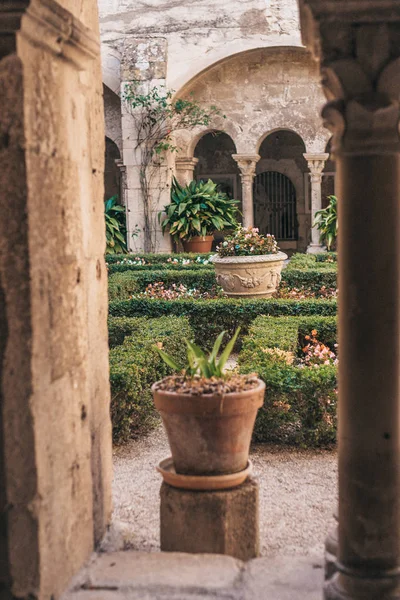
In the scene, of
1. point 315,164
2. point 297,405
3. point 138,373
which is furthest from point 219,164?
point 297,405

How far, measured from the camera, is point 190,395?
3.00m

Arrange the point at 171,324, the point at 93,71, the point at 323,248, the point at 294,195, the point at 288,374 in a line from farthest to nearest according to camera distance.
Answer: the point at 294,195, the point at 323,248, the point at 171,324, the point at 288,374, the point at 93,71

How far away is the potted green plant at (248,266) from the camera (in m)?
8.60

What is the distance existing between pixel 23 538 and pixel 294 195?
55.7 ft


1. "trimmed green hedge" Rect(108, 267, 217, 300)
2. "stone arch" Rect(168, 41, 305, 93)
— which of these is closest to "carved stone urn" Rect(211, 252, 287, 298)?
"trimmed green hedge" Rect(108, 267, 217, 300)

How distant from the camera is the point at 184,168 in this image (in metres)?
15.8

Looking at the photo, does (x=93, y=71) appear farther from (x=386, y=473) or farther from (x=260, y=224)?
(x=260, y=224)

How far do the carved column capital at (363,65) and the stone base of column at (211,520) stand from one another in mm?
1458

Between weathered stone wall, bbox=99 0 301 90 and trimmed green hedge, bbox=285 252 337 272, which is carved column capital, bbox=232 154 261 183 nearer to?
weathered stone wall, bbox=99 0 301 90

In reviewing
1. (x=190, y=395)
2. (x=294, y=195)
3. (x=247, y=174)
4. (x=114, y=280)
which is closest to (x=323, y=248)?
(x=247, y=174)

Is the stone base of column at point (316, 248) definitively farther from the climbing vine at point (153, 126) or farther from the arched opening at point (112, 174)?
the arched opening at point (112, 174)

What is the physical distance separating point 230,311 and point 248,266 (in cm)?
110

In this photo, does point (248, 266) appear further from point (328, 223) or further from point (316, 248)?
point (316, 248)

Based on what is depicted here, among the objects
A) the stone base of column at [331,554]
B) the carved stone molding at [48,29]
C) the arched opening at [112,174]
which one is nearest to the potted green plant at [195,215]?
the arched opening at [112,174]
